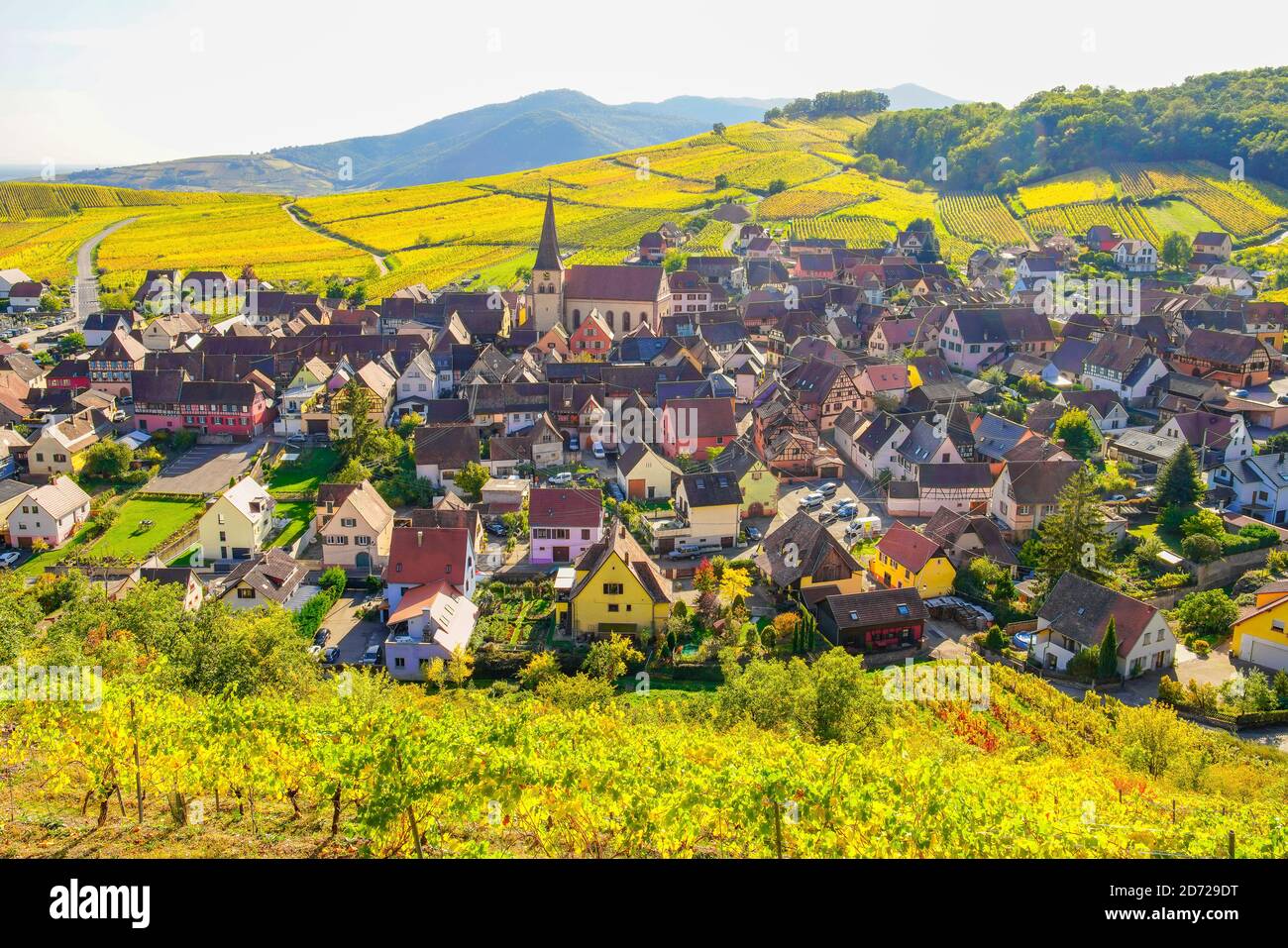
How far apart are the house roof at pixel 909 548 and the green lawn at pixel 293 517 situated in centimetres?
2213

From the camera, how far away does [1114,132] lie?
11294cm

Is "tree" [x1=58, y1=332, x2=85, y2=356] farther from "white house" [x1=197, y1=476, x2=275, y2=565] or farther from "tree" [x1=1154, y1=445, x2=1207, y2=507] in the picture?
"tree" [x1=1154, y1=445, x2=1207, y2=507]

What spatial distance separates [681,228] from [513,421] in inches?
2447

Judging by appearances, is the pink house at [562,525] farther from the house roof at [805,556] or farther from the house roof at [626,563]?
the house roof at [805,556]

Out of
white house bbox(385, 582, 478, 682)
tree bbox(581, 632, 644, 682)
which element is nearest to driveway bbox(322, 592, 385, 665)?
white house bbox(385, 582, 478, 682)

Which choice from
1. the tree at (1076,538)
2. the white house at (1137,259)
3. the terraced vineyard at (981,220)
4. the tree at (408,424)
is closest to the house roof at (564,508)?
the tree at (1076,538)

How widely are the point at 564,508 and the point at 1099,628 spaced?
1771cm

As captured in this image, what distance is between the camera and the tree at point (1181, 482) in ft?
125

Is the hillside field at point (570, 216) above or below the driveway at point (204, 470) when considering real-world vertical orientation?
above

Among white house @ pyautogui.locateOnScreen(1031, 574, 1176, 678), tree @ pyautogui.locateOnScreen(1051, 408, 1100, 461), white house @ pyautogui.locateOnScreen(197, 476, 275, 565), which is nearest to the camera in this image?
white house @ pyautogui.locateOnScreen(1031, 574, 1176, 678)

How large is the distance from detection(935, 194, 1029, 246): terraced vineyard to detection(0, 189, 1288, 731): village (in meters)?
26.9

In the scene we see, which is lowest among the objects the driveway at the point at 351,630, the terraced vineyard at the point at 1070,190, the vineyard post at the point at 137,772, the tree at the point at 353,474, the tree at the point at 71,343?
the driveway at the point at 351,630

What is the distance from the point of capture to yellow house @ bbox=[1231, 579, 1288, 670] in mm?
28141

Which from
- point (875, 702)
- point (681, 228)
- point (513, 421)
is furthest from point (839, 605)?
point (681, 228)
